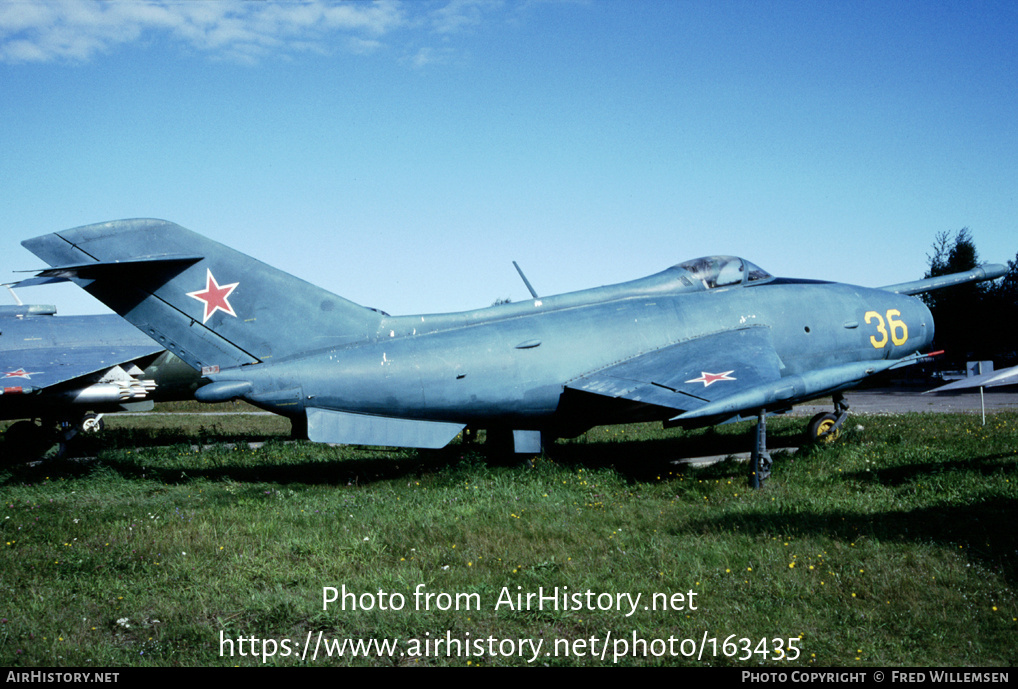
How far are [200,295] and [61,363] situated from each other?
1108cm

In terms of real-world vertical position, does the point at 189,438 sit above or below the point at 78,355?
below

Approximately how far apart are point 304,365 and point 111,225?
3456 mm

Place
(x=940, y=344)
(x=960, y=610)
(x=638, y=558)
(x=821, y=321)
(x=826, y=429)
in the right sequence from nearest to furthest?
(x=960, y=610) < (x=638, y=558) < (x=821, y=321) < (x=826, y=429) < (x=940, y=344)

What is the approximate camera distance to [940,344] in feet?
166

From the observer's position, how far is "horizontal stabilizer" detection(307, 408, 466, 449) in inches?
408

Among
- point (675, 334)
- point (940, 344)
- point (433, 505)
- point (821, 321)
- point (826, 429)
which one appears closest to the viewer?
point (433, 505)

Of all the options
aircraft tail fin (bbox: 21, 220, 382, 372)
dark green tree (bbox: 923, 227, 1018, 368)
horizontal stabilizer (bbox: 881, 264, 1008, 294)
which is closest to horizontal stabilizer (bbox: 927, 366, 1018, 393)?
horizontal stabilizer (bbox: 881, 264, 1008, 294)

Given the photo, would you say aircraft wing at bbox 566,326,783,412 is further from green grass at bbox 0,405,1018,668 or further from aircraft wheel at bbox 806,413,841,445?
aircraft wheel at bbox 806,413,841,445

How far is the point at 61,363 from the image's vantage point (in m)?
18.8

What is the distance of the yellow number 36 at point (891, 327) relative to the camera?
45.5ft

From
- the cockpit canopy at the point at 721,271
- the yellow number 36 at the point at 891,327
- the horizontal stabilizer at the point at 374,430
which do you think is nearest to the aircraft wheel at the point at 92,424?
the horizontal stabilizer at the point at 374,430

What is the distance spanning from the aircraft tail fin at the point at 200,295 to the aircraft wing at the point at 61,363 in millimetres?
7803
